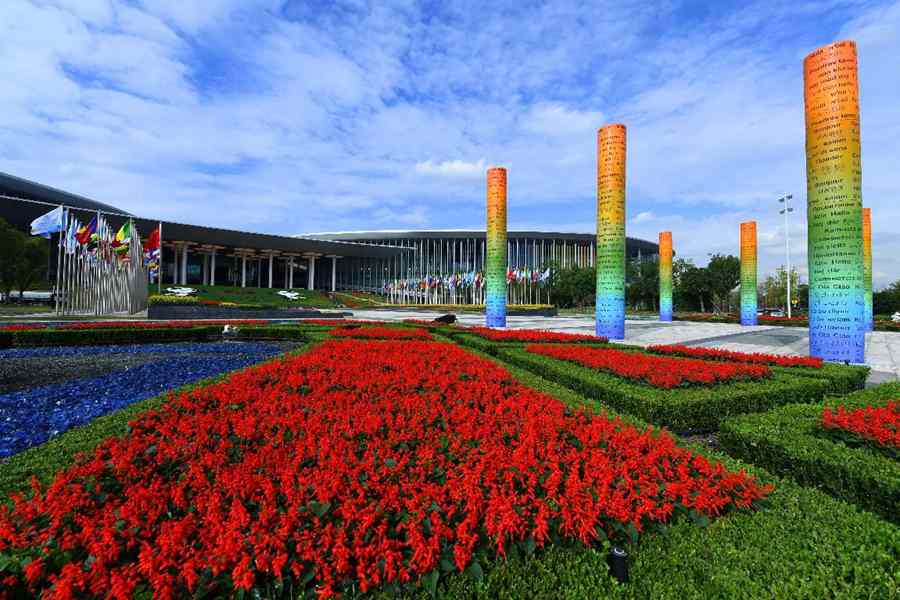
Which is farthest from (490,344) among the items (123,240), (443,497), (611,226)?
(123,240)

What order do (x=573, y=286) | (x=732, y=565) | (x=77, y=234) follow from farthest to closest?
(x=573, y=286) < (x=77, y=234) < (x=732, y=565)

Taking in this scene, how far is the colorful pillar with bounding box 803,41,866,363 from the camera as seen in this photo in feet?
35.8

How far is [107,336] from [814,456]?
17.8 metres

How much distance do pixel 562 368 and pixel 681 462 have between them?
459 cm

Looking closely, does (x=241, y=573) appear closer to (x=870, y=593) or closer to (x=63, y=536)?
(x=63, y=536)

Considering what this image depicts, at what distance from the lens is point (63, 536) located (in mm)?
2467

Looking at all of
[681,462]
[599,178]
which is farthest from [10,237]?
[681,462]

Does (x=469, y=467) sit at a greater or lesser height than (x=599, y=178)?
lesser

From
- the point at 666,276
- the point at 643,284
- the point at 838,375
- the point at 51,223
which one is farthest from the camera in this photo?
the point at 643,284

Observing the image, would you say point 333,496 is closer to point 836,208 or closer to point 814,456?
point 814,456

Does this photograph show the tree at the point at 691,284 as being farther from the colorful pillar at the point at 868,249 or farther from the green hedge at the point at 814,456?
the green hedge at the point at 814,456

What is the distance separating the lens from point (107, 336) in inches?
564

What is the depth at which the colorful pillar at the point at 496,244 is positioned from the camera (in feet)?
76.9

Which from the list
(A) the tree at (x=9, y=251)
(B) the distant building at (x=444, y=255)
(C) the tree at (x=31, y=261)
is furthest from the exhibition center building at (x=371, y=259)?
(A) the tree at (x=9, y=251)
